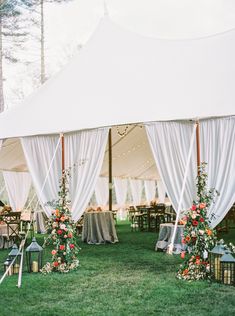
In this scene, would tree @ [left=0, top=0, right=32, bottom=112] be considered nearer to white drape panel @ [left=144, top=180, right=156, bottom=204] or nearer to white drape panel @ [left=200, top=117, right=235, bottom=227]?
white drape panel @ [left=144, top=180, right=156, bottom=204]

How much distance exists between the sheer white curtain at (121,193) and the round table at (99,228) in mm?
6902

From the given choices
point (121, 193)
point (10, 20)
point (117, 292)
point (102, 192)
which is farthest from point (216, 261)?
point (10, 20)

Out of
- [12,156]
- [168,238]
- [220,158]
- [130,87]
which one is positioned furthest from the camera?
[12,156]

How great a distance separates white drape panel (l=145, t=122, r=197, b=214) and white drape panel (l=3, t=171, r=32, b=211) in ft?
25.0

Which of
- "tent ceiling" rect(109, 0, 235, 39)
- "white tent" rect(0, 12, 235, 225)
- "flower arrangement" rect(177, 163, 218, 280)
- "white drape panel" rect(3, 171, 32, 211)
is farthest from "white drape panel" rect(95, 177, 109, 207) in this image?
"flower arrangement" rect(177, 163, 218, 280)

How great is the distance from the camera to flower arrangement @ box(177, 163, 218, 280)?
6.55 meters

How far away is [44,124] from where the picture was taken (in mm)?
8586

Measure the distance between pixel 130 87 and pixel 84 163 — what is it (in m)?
1.68

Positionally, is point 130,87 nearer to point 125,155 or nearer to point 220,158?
point 220,158

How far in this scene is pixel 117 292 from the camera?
591 cm

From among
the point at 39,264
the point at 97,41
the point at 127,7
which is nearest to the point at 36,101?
the point at 97,41

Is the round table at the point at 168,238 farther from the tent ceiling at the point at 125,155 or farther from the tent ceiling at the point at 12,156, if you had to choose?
the tent ceiling at the point at 12,156

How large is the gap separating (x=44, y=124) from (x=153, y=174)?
10.3 metres

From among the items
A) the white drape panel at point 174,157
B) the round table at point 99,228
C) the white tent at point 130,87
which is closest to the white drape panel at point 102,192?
the round table at point 99,228
